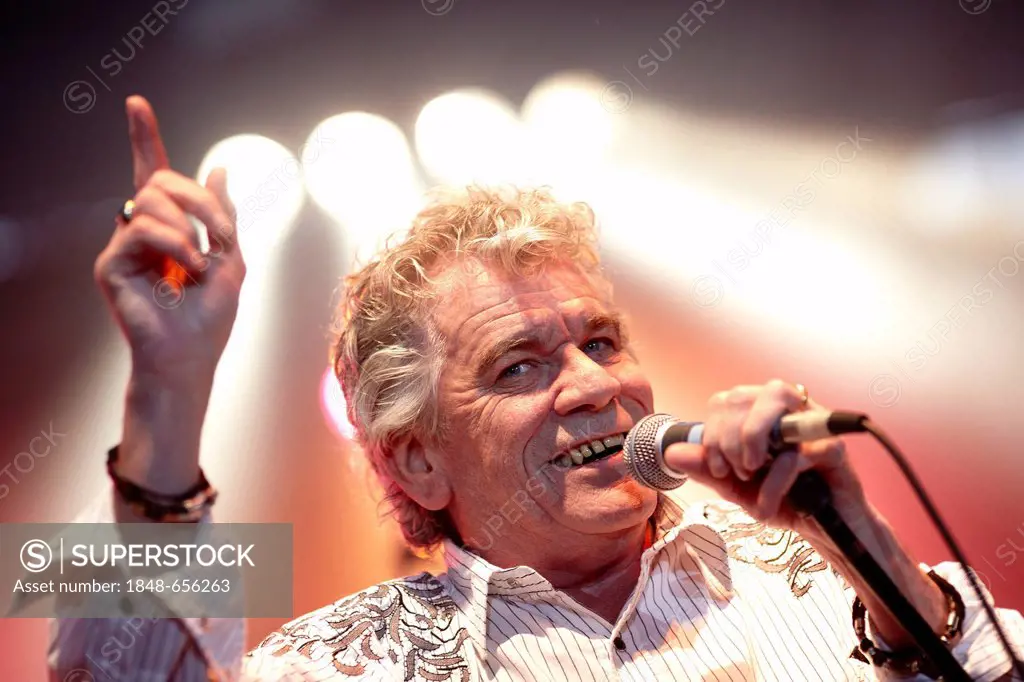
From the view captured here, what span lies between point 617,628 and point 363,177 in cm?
133

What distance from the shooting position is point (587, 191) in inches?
97.8

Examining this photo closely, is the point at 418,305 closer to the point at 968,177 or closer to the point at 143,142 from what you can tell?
the point at 143,142

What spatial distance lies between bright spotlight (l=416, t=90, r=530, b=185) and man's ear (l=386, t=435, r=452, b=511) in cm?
80

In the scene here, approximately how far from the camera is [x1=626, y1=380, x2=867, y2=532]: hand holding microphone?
1.13 m

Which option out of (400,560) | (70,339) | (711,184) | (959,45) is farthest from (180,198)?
(959,45)

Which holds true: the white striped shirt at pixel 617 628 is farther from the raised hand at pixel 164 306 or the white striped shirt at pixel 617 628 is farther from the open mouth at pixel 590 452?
the raised hand at pixel 164 306

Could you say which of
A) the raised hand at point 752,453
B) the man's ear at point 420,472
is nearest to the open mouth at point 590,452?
the man's ear at point 420,472

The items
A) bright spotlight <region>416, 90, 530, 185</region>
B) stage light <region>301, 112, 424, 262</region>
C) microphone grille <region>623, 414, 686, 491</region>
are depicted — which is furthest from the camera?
bright spotlight <region>416, 90, 530, 185</region>

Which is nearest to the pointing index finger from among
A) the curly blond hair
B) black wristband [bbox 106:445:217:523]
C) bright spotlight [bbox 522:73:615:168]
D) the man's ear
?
black wristband [bbox 106:445:217:523]

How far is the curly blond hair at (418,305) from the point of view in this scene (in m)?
1.92

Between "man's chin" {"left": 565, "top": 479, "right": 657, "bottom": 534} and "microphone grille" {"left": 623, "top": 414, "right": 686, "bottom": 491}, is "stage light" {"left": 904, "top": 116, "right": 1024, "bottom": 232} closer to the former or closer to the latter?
"man's chin" {"left": 565, "top": 479, "right": 657, "bottom": 534}

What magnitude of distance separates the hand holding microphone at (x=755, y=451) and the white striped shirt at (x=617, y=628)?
0.36 m

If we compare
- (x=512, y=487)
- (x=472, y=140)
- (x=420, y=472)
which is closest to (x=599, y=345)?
(x=512, y=487)

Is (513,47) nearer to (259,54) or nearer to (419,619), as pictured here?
(259,54)
